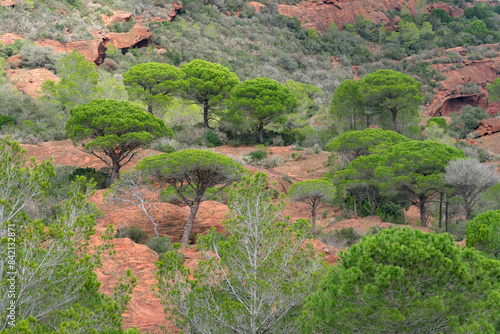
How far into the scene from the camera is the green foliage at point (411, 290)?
4.66m

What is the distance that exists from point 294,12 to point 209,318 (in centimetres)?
7433

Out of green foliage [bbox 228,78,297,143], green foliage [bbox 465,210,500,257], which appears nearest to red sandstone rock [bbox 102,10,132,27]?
green foliage [bbox 228,78,297,143]

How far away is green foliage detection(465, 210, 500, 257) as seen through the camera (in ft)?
32.4

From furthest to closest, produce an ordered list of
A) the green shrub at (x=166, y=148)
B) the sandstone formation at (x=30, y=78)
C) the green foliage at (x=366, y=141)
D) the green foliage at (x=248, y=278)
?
1. the sandstone formation at (x=30, y=78)
2. the green shrub at (x=166, y=148)
3. the green foliage at (x=366, y=141)
4. the green foliage at (x=248, y=278)

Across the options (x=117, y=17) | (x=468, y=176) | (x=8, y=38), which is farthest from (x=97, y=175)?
(x=117, y=17)

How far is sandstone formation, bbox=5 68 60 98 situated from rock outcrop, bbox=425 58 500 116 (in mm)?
44076

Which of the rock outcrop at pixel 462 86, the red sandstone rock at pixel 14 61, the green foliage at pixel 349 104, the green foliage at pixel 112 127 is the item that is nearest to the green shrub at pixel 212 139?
the green foliage at pixel 349 104

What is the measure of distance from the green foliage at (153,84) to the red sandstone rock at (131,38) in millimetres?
15087

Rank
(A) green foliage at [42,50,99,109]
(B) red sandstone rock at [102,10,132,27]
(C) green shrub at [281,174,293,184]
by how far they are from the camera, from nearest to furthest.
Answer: (C) green shrub at [281,174,293,184] < (A) green foliage at [42,50,99,109] < (B) red sandstone rock at [102,10,132,27]

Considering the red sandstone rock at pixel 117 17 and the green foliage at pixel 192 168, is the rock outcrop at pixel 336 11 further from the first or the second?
the green foliage at pixel 192 168

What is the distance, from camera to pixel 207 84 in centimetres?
2817

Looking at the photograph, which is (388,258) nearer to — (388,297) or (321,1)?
(388,297)

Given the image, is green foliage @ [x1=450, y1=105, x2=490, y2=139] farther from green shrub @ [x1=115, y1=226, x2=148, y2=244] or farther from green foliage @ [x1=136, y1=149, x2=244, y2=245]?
green shrub @ [x1=115, y1=226, x2=148, y2=244]

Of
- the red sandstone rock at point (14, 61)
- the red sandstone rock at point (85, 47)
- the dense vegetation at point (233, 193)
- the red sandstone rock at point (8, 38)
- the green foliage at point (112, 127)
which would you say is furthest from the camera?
the red sandstone rock at point (85, 47)
